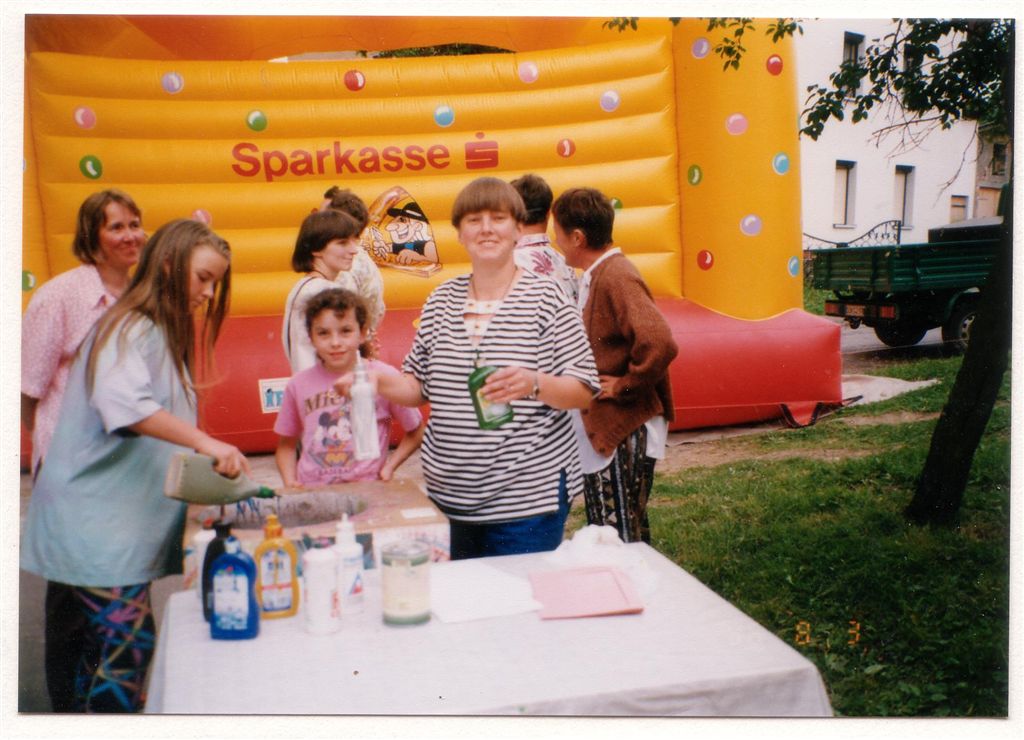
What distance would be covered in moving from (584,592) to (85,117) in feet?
5.73

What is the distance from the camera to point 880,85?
7.92ft

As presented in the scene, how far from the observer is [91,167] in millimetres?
2174

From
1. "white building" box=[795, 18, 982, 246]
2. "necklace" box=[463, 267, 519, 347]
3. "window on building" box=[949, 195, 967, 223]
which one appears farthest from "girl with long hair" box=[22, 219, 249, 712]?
"window on building" box=[949, 195, 967, 223]

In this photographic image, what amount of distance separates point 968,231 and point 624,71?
1053mm

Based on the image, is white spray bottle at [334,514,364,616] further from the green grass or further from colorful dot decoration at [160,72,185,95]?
colorful dot decoration at [160,72,185,95]

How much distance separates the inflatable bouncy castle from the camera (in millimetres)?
2146

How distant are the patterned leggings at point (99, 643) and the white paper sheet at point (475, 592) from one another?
0.65 m

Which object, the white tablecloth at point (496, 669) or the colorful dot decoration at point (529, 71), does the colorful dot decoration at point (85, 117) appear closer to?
the colorful dot decoration at point (529, 71)

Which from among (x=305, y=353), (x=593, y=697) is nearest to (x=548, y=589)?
(x=593, y=697)

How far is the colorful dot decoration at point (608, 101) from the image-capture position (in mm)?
2426

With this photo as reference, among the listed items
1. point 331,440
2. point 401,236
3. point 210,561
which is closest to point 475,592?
point 210,561

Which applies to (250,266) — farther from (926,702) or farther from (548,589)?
(926,702)

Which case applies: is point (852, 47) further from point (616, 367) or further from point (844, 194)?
point (616, 367)

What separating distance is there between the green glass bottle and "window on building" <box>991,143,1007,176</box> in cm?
151
